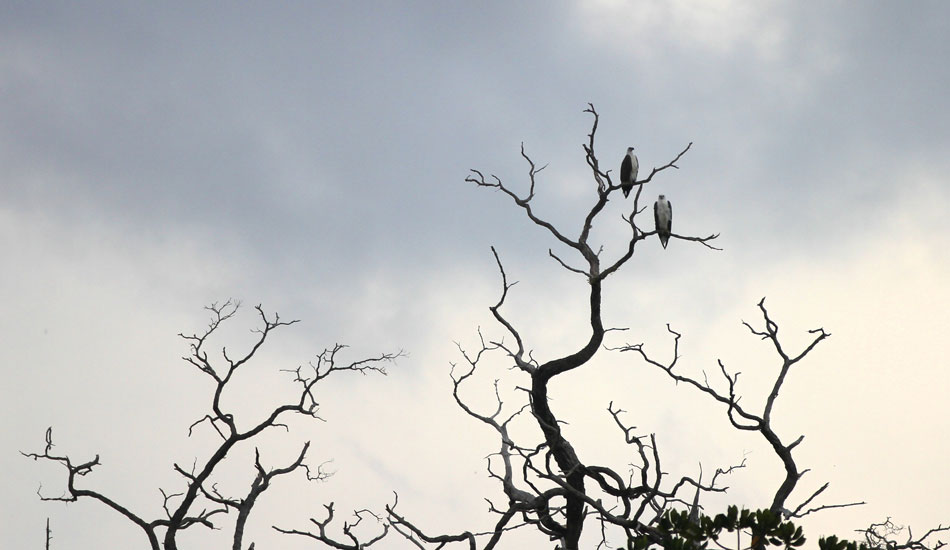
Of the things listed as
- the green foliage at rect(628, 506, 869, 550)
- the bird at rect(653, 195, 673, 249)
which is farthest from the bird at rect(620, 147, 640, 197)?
the green foliage at rect(628, 506, 869, 550)

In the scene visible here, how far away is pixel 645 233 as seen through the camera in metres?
8.52

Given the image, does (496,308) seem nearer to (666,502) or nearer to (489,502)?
(489,502)

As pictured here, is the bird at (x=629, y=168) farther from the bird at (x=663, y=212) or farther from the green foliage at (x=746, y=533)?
the green foliage at (x=746, y=533)

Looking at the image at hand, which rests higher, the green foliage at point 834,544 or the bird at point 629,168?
the bird at point 629,168

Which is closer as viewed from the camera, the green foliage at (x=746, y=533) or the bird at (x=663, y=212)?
the green foliage at (x=746, y=533)

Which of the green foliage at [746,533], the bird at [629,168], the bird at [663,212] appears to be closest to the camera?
the green foliage at [746,533]

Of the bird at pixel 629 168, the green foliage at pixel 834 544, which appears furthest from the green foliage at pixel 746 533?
the bird at pixel 629 168

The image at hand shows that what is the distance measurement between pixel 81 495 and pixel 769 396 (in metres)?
10.6

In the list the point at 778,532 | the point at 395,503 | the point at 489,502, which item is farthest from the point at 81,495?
the point at 778,532

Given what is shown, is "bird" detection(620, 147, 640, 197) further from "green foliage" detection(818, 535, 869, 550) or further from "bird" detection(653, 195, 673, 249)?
"green foliage" detection(818, 535, 869, 550)

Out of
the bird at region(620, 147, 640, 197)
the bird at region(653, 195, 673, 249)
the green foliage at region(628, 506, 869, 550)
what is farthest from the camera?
the bird at region(653, 195, 673, 249)

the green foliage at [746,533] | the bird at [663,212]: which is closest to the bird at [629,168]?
the bird at [663,212]

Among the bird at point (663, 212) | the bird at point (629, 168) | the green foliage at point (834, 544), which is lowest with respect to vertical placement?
the green foliage at point (834, 544)

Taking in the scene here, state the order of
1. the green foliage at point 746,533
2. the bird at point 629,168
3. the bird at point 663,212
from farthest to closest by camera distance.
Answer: the bird at point 663,212, the bird at point 629,168, the green foliage at point 746,533
